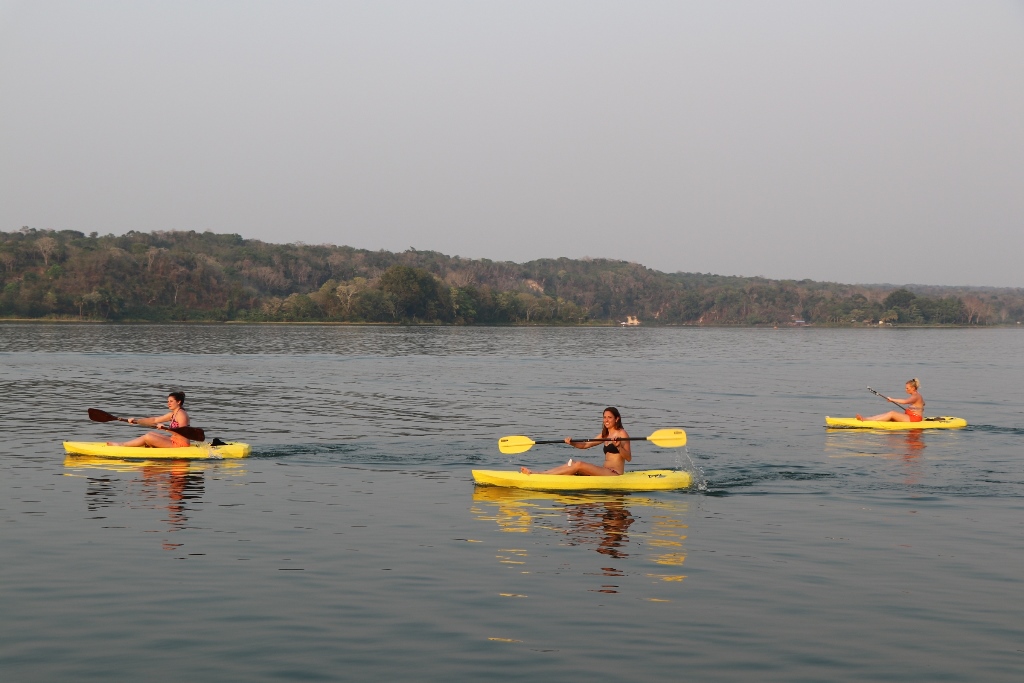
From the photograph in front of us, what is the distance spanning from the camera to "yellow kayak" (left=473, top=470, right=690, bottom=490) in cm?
1917

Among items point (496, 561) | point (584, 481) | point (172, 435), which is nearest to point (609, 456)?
point (584, 481)

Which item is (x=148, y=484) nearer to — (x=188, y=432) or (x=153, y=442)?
(x=188, y=432)

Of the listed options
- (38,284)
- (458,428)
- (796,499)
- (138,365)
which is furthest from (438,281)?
(796,499)

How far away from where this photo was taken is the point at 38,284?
158m

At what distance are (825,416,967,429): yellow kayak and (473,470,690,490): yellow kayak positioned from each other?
13.4m

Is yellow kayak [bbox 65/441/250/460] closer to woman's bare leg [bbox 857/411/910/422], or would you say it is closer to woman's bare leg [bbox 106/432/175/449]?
woman's bare leg [bbox 106/432/175/449]

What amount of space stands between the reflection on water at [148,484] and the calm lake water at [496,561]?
0.10m

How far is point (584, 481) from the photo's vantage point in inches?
753

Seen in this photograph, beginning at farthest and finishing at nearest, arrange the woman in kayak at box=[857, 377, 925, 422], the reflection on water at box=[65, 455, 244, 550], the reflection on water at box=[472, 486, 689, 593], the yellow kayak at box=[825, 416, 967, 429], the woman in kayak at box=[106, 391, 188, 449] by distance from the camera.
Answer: the woman in kayak at box=[857, 377, 925, 422], the yellow kayak at box=[825, 416, 967, 429], the woman in kayak at box=[106, 391, 188, 449], the reflection on water at box=[65, 455, 244, 550], the reflection on water at box=[472, 486, 689, 593]

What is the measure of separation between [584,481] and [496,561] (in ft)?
18.1

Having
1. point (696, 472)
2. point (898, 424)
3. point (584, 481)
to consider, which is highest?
point (898, 424)

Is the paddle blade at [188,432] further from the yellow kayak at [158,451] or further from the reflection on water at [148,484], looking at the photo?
the reflection on water at [148,484]

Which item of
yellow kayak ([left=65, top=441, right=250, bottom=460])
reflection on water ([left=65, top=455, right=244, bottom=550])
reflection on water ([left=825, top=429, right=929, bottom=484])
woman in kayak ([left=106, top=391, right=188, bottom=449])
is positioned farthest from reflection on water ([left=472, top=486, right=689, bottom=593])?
woman in kayak ([left=106, top=391, right=188, bottom=449])

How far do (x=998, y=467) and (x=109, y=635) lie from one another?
1958 centimetres
